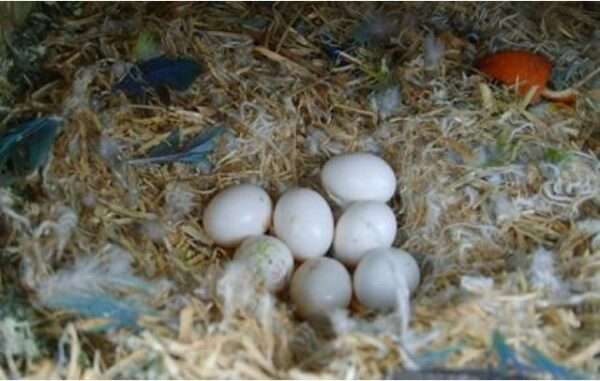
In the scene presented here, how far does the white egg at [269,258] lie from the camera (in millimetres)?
1175

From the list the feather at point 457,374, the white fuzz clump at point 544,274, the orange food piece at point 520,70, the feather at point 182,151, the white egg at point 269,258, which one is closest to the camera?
the feather at point 457,374

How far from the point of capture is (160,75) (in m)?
1.37

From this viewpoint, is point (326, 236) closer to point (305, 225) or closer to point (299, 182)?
point (305, 225)

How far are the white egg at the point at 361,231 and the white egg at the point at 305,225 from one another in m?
0.02

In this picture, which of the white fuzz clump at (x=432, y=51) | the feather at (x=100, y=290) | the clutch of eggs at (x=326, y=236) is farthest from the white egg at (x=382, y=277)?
the white fuzz clump at (x=432, y=51)

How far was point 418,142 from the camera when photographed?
1354mm

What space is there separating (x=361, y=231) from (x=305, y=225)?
0.07m

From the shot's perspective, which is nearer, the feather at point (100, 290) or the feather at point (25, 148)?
the feather at point (100, 290)

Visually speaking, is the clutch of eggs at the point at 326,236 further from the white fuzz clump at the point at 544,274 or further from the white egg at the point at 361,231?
the white fuzz clump at the point at 544,274

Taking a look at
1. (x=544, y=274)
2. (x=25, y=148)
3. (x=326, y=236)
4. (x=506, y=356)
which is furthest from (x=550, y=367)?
(x=25, y=148)

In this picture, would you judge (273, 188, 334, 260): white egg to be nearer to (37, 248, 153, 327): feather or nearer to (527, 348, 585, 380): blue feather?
(37, 248, 153, 327): feather

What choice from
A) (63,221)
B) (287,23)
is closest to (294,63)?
(287,23)

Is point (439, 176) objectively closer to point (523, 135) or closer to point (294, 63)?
point (523, 135)

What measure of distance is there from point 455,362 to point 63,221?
0.51 meters
